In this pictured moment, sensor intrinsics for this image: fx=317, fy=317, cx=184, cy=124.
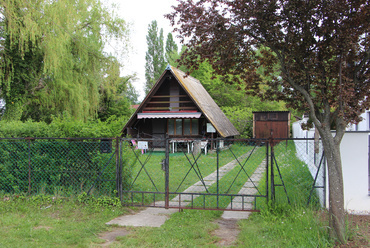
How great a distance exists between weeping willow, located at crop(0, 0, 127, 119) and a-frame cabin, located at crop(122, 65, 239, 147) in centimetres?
280

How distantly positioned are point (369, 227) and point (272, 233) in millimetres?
1759

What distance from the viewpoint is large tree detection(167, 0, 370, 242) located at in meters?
4.95

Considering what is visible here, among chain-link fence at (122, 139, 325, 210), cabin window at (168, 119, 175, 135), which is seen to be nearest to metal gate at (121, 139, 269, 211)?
chain-link fence at (122, 139, 325, 210)

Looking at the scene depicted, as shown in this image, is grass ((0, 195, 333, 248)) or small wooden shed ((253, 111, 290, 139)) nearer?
grass ((0, 195, 333, 248))

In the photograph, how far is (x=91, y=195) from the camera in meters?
7.38

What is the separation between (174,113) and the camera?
19672mm

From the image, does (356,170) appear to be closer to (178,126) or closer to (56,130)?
(56,130)

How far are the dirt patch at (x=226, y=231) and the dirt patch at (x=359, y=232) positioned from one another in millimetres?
1637

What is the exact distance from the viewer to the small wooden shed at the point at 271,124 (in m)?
26.5

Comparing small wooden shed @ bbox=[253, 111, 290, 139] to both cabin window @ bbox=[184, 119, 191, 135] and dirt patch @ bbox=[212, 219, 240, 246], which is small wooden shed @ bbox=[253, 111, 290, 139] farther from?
dirt patch @ bbox=[212, 219, 240, 246]

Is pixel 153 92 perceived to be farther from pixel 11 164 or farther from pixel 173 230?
pixel 173 230

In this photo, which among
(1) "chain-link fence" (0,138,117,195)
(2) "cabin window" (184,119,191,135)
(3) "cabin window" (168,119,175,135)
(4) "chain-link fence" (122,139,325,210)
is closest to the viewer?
(4) "chain-link fence" (122,139,325,210)

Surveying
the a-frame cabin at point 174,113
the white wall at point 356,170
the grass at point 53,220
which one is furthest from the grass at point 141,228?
the a-frame cabin at point 174,113

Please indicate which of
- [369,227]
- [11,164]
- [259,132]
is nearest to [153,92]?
[259,132]
